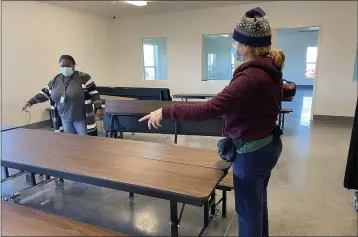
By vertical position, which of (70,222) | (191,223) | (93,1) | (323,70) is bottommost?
(191,223)

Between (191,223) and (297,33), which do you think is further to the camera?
(297,33)

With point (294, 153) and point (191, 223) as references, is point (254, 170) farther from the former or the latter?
point (294, 153)

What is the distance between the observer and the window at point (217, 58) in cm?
706

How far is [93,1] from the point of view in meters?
5.67

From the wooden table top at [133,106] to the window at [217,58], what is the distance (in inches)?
153

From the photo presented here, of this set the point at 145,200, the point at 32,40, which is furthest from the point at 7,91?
the point at 145,200

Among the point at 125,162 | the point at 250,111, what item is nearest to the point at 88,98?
the point at 125,162

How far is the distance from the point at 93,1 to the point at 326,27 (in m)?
5.07

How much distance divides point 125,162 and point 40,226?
55 cm

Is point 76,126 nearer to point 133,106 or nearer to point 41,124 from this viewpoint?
point 133,106

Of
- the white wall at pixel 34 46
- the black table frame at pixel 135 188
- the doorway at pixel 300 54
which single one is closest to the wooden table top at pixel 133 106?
the black table frame at pixel 135 188

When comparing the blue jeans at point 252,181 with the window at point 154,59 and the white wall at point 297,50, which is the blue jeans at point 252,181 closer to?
the window at point 154,59

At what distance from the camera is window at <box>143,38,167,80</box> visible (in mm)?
7605

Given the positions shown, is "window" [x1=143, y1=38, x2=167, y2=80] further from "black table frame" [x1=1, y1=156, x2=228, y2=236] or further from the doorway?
the doorway
